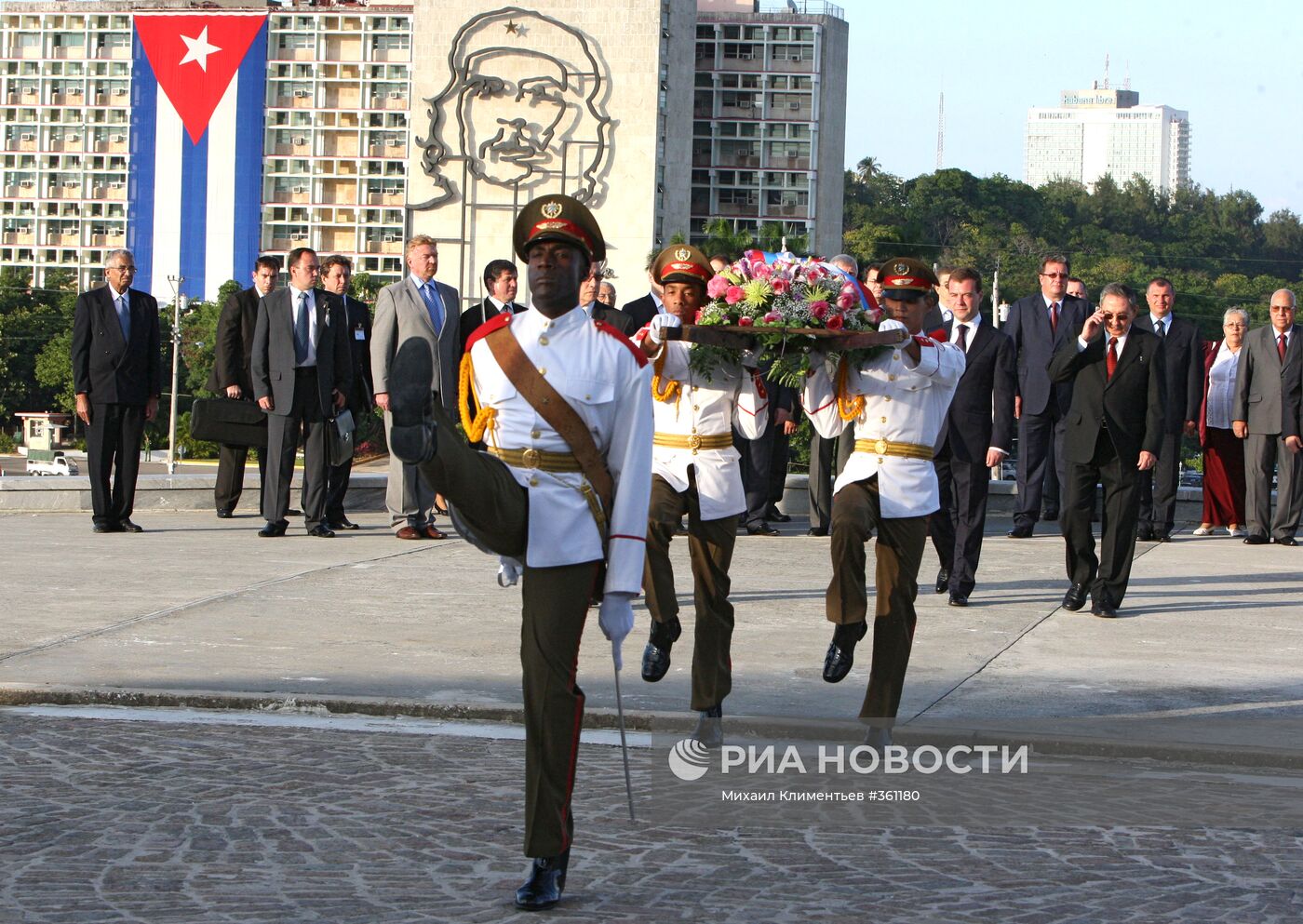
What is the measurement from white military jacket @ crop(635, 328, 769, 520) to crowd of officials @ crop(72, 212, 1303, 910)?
0.6 inches

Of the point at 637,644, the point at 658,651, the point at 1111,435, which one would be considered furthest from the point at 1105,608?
the point at 658,651

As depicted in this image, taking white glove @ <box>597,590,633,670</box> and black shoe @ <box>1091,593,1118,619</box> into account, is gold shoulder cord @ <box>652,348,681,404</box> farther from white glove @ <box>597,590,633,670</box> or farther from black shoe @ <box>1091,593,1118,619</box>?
black shoe @ <box>1091,593,1118,619</box>

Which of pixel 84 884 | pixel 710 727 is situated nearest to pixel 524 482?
pixel 84 884

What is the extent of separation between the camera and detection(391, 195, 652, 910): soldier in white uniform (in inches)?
212

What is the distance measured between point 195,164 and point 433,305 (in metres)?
131

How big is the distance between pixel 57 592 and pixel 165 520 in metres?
5.10

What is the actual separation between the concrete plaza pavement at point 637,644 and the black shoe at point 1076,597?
0.46 ft

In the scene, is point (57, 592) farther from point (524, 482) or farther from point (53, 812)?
point (524, 482)

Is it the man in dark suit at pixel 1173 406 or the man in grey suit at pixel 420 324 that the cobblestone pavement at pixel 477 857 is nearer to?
the man in grey suit at pixel 420 324

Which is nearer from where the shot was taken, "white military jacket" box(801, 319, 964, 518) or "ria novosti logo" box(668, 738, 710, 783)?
"ria novosti logo" box(668, 738, 710, 783)

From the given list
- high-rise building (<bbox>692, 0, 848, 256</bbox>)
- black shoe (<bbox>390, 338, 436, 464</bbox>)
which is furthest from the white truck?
black shoe (<bbox>390, 338, 436, 464</bbox>)

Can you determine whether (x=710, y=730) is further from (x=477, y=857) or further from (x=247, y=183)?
(x=247, y=183)

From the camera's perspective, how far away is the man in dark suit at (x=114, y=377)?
48.2 ft

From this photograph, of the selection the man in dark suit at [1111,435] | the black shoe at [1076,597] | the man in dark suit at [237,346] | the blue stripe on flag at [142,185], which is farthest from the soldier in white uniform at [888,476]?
the blue stripe on flag at [142,185]
